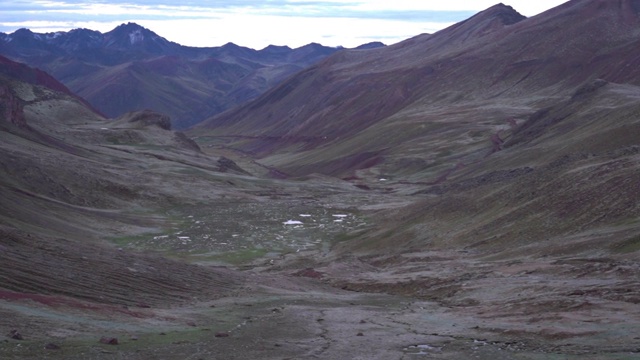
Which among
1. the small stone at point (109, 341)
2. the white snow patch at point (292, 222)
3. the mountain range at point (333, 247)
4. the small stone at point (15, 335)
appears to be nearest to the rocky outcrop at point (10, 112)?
the mountain range at point (333, 247)

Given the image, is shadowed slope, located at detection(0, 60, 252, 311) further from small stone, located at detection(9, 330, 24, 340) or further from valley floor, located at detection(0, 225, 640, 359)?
small stone, located at detection(9, 330, 24, 340)

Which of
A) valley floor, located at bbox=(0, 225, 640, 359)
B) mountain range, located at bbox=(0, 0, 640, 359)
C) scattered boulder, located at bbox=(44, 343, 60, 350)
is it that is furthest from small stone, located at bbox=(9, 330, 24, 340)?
scattered boulder, located at bbox=(44, 343, 60, 350)

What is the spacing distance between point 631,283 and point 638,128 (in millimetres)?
59966

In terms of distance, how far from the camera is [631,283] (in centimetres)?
3344

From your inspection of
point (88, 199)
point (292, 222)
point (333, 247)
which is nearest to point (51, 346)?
point (333, 247)

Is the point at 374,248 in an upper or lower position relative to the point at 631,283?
lower

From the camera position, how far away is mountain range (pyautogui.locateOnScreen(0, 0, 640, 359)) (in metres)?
27.6

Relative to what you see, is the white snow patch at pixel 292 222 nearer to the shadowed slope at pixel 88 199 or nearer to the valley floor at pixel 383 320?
the shadowed slope at pixel 88 199

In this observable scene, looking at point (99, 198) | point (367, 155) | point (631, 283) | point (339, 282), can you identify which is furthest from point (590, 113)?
point (631, 283)

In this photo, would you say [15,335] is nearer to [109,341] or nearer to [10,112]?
[109,341]

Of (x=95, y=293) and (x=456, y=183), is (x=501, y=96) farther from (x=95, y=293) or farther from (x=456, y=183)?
(x=95, y=293)

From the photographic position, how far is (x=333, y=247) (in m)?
73.4

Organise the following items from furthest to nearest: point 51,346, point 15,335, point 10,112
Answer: point 10,112 < point 15,335 < point 51,346

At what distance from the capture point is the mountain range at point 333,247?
27.6 m
